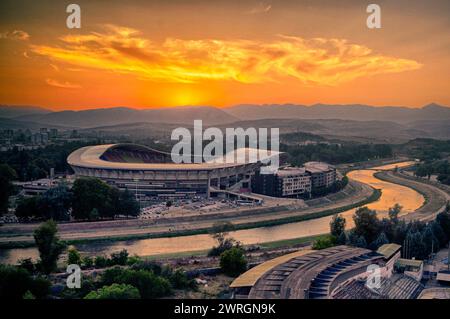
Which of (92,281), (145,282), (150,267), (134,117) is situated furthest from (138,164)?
(134,117)

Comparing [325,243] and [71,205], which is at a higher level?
[71,205]

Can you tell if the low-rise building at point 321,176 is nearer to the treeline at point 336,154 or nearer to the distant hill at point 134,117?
the treeline at point 336,154

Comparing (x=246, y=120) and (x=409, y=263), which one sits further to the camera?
(x=246, y=120)

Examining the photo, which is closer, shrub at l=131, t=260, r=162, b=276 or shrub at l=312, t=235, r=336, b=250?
shrub at l=131, t=260, r=162, b=276

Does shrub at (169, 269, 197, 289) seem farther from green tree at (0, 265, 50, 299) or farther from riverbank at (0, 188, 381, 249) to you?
riverbank at (0, 188, 381, 249)

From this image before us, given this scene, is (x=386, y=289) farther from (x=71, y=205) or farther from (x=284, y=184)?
(x=284, y=184)

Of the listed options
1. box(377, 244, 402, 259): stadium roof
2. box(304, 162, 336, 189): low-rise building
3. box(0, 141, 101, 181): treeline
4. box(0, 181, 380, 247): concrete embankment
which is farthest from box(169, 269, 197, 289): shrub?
box(0, 141, 101, 181): treeline
